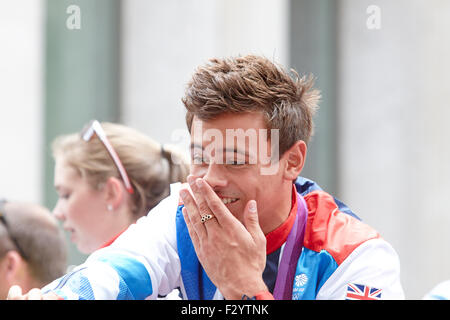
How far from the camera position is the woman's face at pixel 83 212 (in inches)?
83.6

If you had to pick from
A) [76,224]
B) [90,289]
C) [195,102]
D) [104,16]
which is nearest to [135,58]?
[104,16]

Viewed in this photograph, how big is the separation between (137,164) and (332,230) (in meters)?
0.88

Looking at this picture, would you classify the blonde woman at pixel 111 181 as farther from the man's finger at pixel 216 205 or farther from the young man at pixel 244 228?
the man's finger at pixel 216 205

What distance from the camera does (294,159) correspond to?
1.54 m

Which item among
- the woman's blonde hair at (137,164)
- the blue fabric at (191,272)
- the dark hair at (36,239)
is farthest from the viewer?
the woman's blonde hair at (137,164)

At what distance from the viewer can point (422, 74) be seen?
300cm

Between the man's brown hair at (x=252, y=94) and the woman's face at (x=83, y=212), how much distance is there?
2.59 ft

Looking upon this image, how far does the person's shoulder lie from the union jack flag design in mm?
84

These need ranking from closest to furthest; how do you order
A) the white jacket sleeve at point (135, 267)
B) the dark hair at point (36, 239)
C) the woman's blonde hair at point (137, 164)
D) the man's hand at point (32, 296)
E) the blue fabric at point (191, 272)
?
the man's hand at point (32, 296)
the white jacket sleeve at point (135, 267)
the blue fabric at point (191, 272)
the dark hair at point (36, 239)
the woman's blonde hair at point (137, 164)

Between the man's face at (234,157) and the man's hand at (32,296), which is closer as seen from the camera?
the man's hand at (32,296)

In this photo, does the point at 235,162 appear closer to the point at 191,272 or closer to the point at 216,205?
the point at 216,205

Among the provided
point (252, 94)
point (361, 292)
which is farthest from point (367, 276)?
point (252, 94)

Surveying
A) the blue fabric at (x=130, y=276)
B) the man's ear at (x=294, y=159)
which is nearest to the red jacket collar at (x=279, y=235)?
the man's ear at (x=294, y=159)

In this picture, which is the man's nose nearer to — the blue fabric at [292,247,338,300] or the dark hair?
the blue fabric at [292,247,338,300]
